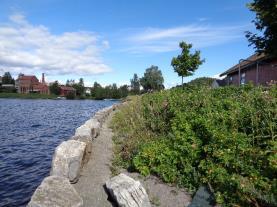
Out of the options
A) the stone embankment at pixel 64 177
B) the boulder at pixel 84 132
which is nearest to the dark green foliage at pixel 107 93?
the boulder at pixel 84 132

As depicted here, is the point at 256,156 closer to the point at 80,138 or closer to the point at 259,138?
the point at 259,138

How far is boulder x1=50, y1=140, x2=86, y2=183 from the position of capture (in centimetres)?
789

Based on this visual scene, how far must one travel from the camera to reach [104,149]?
10836 mm

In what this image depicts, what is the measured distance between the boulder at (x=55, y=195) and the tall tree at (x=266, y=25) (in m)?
11.1

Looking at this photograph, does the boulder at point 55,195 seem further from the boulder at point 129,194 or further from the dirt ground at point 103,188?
the boulder at point 129,194

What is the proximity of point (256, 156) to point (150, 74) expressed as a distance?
4430 inches

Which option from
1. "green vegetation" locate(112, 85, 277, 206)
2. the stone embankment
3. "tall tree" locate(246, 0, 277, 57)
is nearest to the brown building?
"tall tree" locate(246, 0, 277, 57)

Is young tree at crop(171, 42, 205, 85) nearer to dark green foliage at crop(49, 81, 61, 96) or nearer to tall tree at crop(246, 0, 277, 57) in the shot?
tall tree at crop(246, 0, 277, 57)

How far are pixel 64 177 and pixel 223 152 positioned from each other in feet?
10.4

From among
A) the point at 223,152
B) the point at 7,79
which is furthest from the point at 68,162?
the point at 7,79

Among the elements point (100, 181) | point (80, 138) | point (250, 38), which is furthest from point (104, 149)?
point (250, 38)

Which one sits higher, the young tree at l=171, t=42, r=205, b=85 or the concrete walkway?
the young tree at l=171, t=42, r=205, b=85

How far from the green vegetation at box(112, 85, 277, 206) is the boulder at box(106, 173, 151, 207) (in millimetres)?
834

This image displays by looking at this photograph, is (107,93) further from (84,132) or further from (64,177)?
(64,177)
